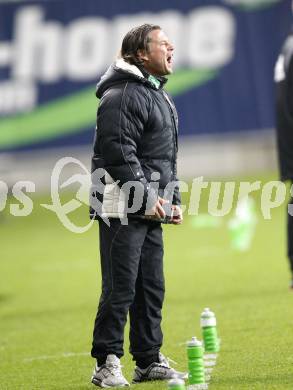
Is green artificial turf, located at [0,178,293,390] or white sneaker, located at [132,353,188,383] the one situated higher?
white sneaker, located at [132,353,188,383]

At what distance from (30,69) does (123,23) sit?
2067 millimetres

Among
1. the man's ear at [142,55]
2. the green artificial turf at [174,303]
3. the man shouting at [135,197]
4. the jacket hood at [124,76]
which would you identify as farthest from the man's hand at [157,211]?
the green artificial turf at [174,303]

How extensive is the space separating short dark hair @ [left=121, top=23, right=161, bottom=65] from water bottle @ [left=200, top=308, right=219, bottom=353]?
1663mm

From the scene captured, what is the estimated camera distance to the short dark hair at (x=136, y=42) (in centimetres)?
785

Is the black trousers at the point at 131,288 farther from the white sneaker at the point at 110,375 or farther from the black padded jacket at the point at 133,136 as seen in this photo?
the black padded jacket at the point at 133,136

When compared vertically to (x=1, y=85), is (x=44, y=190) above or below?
below

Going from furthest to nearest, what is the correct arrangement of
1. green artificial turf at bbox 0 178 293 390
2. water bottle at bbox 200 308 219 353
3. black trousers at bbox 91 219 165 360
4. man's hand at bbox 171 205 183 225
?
green artificial turf at bbox 0 178 293 390 → water bottle at bbox 200 308 219 353 → man's hand at bbox 171 205 183 225 → black trousers at bbox 91 219 165 360

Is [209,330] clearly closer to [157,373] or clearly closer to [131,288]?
[157,373]

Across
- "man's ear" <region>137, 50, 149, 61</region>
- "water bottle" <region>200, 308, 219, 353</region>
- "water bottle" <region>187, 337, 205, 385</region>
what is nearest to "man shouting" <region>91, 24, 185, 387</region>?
"man's ear" <region>137, 50, 149, 61</region>

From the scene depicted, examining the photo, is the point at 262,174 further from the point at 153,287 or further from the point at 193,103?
the point at 153,287

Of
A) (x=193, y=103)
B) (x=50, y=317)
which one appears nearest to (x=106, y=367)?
(x=50, y=317)

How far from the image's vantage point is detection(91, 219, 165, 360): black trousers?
7.78 metres

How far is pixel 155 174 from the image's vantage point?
7871 millimetres

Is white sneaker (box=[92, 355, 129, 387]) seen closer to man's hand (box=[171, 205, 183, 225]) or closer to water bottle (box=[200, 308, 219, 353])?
water bottle (box=[200, 308, 219, 353])
